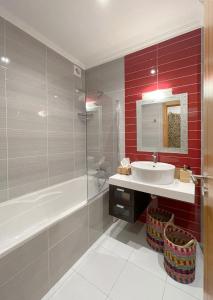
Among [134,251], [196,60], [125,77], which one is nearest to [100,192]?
[134,251]

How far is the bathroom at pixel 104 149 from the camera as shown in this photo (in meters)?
1.26

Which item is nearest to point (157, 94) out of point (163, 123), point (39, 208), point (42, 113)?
point (163, 123)

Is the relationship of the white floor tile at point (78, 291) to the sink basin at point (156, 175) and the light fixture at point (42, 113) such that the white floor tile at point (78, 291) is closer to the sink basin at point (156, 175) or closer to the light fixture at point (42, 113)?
the sink basin at point (156, 175)

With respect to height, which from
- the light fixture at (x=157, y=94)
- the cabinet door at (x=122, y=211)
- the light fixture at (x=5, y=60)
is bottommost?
the cabinet door at (x=122, y=211)

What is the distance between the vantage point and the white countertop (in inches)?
50.5

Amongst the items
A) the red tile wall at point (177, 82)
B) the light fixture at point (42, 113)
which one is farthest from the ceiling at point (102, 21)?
the light fixture at point (42, 113)

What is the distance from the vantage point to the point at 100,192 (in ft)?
6.19

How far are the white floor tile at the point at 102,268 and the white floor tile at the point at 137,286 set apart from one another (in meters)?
→ 0.06

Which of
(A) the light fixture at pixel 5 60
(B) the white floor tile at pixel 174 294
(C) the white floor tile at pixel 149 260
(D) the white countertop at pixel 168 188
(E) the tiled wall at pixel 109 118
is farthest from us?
(E) the tiled wall at pixel 109 118

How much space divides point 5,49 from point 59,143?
1188mm

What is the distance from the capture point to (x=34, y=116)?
1858 mm

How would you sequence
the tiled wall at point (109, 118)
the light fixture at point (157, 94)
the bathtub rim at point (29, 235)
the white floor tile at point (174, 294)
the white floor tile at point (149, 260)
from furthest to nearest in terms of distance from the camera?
the tiled wall at point (109, 118) → the light fixture at point (157, 94) → the white floor tile at point (149, 260) → the white floor tile at point (174, 294) → the bathtub rim at point (29, 235)

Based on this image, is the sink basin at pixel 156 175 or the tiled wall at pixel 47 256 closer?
the tiled wall at pixel 47 256

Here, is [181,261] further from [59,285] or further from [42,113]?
[42,113]
